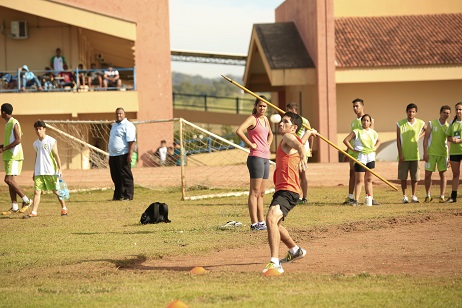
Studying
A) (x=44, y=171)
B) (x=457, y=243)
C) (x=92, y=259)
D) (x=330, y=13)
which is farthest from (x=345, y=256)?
(x=330, y=13)

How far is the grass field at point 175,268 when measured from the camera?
9055 millimetres

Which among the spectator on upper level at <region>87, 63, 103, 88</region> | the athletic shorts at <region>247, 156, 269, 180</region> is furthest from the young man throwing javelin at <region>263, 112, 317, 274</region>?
the spectator on upper level at <region>87, 63, 103, 88</region>

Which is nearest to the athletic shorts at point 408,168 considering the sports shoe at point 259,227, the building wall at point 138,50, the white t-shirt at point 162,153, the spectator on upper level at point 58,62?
the sports shoe at point 259,227

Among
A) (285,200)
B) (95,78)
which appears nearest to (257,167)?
(285,200)

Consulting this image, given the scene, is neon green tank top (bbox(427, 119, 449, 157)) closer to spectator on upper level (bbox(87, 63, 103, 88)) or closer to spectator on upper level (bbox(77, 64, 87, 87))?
spectator on upper level (bbox(87, 63, 103, 88))

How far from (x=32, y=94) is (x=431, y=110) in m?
15.8

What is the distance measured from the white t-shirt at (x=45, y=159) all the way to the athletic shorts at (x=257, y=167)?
179 inches

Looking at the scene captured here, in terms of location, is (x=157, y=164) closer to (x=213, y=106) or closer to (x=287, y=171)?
(x=287, y=171)

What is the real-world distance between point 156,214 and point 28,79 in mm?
16984

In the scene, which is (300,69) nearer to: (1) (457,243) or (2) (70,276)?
(1) (457,243)

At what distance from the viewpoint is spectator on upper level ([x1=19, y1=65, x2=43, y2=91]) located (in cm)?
3141

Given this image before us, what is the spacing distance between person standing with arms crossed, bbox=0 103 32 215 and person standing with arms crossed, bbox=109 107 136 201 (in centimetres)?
305

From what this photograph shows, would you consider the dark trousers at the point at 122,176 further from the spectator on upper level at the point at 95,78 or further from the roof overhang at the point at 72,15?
the roof overhang at the point at 72,15

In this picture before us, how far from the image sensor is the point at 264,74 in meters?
46.5
